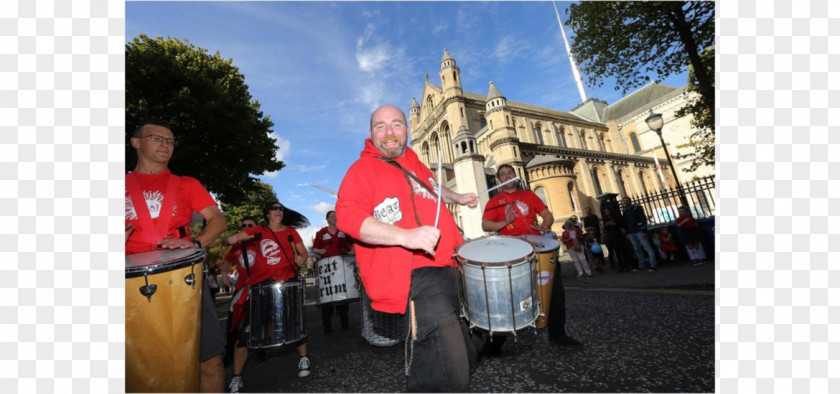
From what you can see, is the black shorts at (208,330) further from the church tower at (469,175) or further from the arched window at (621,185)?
the arched window at (621,185)

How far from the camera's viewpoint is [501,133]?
3316cm

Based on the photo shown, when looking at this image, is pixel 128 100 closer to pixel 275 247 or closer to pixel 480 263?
pixel 275 247

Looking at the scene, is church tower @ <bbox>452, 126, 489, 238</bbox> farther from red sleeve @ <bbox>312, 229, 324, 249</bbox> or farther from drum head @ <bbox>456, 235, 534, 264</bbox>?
drum head @ <bbox>456, 235, 534, 264</bbox>

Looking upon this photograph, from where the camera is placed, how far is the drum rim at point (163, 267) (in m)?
1.70

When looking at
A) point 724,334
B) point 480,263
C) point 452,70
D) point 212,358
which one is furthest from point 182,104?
point 452,70

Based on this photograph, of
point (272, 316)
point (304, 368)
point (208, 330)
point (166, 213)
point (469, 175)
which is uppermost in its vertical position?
point (469, 175)

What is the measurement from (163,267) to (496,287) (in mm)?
1994

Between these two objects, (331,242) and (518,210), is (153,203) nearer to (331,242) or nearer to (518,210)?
(518,210)

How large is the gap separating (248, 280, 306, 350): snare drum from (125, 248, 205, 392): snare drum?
5.29 feet

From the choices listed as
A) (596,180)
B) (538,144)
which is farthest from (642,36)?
(596,180)

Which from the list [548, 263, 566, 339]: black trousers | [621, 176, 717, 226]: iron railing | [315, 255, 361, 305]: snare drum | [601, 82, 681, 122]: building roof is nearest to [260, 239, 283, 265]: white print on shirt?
[315, 255, 361, 305]: snare drum

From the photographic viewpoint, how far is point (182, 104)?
11.0 m

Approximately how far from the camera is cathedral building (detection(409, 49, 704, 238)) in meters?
30.1

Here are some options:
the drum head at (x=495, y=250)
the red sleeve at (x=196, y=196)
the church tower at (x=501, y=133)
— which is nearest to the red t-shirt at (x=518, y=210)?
the drum head at (x=495, y=250)
